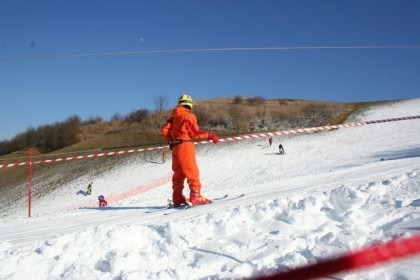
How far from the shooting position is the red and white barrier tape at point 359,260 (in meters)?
2.13

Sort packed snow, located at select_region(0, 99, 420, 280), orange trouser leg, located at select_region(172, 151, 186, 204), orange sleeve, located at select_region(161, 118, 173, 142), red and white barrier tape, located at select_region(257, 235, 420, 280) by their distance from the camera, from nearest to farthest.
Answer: red and white barrier tape, located at select_region(257, 235, 420, 280)
packed snow, located at select_region(0, 99, 420, 280)
orange trouser leg, located at select_region(172, 151, 186, 204)
orange sleeve, located at select_region(161, 118, 173, 142)

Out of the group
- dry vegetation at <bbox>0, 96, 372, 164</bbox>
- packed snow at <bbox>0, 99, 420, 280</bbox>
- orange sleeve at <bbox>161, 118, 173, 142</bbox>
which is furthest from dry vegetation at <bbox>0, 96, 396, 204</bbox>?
packed snow at <bbox>0, 99, 420, 280</bbox>

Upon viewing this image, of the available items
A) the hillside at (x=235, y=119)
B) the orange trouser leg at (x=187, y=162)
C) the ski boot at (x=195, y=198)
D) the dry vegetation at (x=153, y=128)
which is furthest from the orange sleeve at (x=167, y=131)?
the hillside at (x=235, y=119)

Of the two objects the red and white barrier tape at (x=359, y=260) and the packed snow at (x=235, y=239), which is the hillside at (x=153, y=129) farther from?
the red and white barrier tape at (x=359, y=260)

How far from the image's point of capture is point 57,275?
402 cm

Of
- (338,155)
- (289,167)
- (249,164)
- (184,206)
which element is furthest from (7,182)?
(184,206)

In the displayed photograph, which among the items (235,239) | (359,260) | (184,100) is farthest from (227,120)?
(359,260)

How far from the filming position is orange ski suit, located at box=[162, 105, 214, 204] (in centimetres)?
770

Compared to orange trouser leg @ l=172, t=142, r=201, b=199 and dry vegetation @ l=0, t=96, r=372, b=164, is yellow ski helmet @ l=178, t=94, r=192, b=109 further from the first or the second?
dry vegetation @ l=0, t=96, r=372, b=164

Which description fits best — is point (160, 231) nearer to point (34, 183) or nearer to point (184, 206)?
point (184, 206)

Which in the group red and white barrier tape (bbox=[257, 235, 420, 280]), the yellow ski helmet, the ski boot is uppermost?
the yellow ski helmet

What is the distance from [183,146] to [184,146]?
0.02m

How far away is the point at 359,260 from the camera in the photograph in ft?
9.45

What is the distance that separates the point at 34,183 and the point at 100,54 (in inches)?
1035
